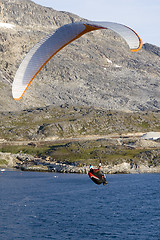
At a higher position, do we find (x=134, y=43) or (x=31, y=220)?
(x=134, y=43)

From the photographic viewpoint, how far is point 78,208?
81.6m

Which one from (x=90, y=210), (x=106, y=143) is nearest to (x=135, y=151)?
(x=106, y=143)

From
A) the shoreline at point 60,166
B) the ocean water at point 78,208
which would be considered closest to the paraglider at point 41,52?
the ocean water at point 78,208

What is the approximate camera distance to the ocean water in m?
63.9

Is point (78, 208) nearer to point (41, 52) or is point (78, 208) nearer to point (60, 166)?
point (41, 52)

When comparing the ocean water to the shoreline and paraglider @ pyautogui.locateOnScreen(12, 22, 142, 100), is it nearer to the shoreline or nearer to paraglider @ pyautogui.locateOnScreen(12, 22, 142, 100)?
the shoreline

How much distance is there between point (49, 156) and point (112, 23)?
119 m

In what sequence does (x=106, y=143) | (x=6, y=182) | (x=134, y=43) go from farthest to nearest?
(x=106, y=143) < (x=6, y=182) < (x=134, y=43)

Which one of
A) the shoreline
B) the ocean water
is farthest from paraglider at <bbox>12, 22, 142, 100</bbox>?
the shoreline

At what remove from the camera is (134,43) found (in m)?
36.0

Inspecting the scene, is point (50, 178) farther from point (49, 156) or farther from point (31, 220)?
point (31, 220)

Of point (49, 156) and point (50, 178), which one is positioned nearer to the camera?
point (50, 178)

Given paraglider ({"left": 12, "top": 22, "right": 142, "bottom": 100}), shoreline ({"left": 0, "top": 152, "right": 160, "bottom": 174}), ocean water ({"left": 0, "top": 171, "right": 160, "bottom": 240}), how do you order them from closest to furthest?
paraglider ({"left": 12, "top": 22, "right": 142, "bottom": 100}) → ocean water ({"left": 0, "top": 171, "right": 160, "bottom": 240}) → shoreline ({"left": 0, "top": 152, "right": 160, "bottom": 174})

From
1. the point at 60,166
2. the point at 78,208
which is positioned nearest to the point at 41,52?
the point at 78,208
